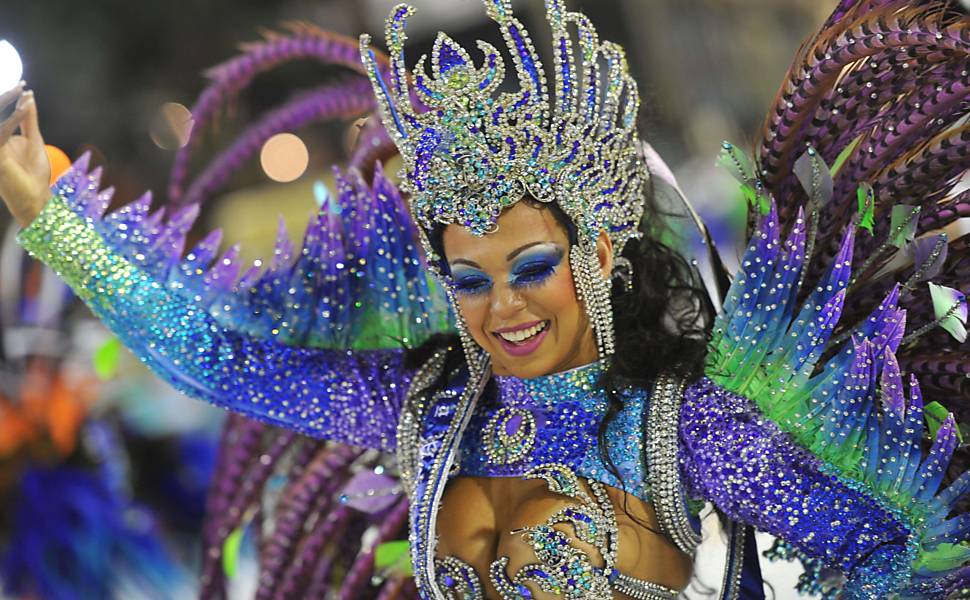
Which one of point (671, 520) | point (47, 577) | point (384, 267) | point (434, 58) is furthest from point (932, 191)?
point (47, 577)

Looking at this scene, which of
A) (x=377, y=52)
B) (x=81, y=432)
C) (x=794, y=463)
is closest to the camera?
(x=794, y=463)

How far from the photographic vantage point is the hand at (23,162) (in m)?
1.76

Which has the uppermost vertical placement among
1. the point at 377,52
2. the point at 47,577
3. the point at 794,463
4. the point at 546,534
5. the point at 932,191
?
the point at 377,52

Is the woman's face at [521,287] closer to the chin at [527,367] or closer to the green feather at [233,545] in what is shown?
the chin at [527,367]

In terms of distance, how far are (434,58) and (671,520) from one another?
0.62 m

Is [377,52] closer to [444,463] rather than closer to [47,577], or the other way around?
[444,463]

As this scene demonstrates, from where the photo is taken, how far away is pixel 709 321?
1.70 meters

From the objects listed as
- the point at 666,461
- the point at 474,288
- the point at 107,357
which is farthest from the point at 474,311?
the point at 107,357

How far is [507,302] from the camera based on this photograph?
1.52 m

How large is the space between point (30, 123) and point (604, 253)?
818 millimetres

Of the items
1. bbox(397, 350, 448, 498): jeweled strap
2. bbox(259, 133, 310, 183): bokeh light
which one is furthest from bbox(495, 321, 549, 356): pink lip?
bbox(259, 133, 310, 183): bokeh light

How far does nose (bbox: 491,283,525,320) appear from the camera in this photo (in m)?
Answer: 1.52

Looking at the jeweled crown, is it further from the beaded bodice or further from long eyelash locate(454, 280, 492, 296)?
the beaded bodice

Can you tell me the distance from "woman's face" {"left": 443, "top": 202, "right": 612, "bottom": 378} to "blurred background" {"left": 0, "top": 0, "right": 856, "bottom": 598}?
0.88ft
